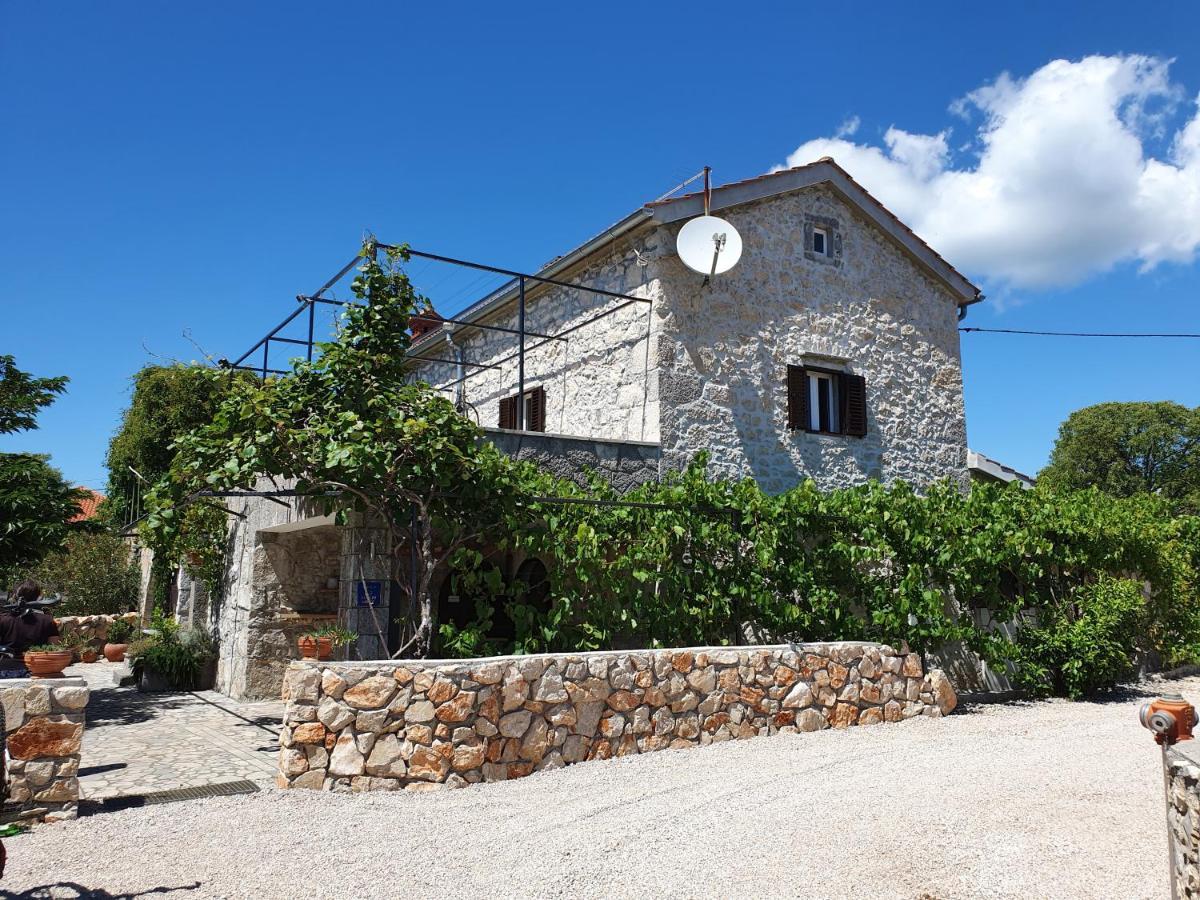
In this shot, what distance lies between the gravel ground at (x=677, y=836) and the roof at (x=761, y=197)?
271 inches

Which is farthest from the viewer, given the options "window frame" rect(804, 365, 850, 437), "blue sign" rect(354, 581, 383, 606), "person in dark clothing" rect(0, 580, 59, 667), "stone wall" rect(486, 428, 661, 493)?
"window frame" rect(804, 365, 850, 437)

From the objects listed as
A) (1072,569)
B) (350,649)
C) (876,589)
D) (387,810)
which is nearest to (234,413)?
(350,649)

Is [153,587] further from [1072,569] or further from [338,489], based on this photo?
[1072,569]

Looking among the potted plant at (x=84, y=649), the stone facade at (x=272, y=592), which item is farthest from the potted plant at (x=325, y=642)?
the potted plant at (x=84, y=649)

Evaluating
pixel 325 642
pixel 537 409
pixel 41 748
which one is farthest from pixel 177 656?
pixel 41 748

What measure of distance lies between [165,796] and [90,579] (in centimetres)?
1627

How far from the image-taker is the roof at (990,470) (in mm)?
14219

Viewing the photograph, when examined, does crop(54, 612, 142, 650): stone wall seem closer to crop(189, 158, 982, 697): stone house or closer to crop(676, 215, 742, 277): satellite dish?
crop(189, 158, 982, 697): stone house

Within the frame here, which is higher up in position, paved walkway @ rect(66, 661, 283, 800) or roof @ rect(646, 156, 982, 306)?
roof @ rect(646, 156, 982, 306)

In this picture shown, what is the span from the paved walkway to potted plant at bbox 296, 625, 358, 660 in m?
0.85

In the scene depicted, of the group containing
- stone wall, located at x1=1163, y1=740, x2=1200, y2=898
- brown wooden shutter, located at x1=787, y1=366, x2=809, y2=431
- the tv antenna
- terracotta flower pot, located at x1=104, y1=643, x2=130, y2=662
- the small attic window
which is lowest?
terracotta flower pot, located at x1=104, y1=643, x2=130, y2=662

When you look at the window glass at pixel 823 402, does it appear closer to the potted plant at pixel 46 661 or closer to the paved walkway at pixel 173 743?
the paved walkway at pixel 173 743

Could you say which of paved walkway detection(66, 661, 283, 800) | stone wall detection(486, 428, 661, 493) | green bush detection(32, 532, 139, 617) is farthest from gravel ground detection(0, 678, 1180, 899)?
green bush detection(32, 532, 139, 617)

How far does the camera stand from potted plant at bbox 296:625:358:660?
27.4 ft
